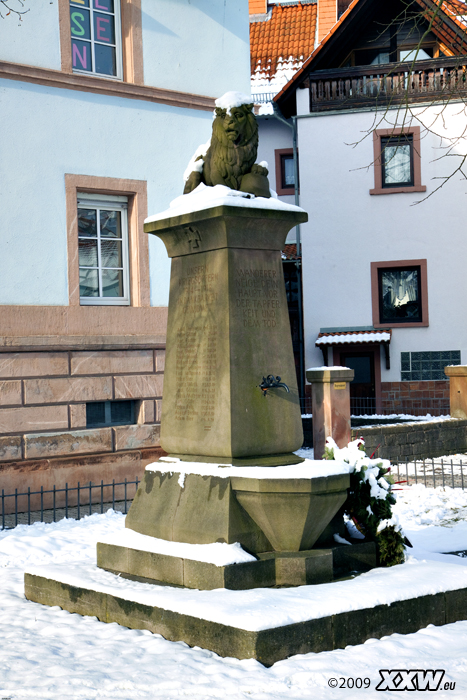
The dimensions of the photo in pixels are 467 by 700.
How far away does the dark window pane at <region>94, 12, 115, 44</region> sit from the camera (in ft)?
41.2

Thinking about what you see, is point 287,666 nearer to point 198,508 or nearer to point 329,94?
point 198,508

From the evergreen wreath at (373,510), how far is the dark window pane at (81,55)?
8.41 m

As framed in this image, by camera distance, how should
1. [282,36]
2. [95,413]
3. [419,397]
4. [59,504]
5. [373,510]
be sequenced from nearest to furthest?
1. [373,510]
2. [59,504]
3. [95,413]
4. [419,397]
5. [282,36]

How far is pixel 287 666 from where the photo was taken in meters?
4.47

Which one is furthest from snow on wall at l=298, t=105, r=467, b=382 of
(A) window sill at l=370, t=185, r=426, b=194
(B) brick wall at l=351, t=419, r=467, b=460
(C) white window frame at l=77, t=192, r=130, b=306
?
(C) white window frame at l=77, t=192, r=130, b=306

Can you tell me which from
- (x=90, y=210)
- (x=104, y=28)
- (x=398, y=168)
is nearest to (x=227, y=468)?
(x=90, y=210)

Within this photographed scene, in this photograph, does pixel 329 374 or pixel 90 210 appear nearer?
pixel 90 210

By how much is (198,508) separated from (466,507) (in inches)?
219

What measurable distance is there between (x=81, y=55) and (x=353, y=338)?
39.3 ft

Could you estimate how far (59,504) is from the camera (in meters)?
11.6

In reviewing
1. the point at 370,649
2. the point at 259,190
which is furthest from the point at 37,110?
the point at 370,649

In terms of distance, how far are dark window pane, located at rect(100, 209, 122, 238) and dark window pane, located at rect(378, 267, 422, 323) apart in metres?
11.7

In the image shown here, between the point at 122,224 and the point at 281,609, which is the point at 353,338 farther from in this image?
the point at 281,609

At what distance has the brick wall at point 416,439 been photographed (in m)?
14.5
